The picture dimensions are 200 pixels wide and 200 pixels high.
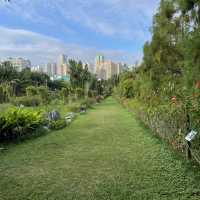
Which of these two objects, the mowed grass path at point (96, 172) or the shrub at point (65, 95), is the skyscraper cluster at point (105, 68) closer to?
the shrub at point (65, 95)

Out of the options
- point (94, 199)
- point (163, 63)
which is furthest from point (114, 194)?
point (163, 63)

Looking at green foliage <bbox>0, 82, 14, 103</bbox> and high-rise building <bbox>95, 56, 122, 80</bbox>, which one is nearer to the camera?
green foliage <bbox>0, 82, 14, 103</bbox>

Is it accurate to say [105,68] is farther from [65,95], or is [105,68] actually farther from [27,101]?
[27,101]

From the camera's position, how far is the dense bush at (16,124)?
7.61 m

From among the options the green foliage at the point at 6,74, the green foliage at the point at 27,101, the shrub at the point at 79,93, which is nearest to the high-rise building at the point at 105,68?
the green foliage at the point at 6,74

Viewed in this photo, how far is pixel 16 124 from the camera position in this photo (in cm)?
796

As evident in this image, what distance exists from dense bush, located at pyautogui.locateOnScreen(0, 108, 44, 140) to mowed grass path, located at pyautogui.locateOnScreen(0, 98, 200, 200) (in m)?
0.66

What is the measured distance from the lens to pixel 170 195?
3533mm

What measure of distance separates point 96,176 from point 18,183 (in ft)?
3.95

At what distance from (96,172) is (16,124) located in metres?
4.10

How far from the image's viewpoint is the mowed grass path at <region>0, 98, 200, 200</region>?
12.1ft

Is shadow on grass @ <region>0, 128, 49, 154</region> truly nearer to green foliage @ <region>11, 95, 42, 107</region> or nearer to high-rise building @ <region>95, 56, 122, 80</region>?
green foliage @ <region>11, 95, 42, 107</region>

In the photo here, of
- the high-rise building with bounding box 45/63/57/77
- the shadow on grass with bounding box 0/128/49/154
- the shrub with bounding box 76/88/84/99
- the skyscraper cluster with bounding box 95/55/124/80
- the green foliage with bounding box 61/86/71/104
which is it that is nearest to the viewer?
the shadow on grass with bounding box 0/128/49/154

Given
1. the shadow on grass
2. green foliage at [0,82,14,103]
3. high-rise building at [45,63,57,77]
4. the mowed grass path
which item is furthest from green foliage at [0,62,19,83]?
high-rise building at [45,63,57,77]
